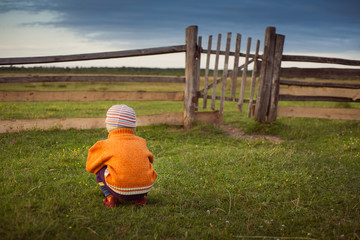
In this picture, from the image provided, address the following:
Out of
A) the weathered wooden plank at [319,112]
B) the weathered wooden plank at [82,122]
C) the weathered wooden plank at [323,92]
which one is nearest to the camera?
the weathered wooden plank at [82,122]

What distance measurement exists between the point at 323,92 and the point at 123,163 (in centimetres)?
770

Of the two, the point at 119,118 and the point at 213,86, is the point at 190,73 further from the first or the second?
the point at 119,118

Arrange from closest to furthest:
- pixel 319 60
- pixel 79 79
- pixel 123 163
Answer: pixel 123 163
pixel 79 79
pixel 319 60

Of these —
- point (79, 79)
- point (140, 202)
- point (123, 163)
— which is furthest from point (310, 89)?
point (123, 163)

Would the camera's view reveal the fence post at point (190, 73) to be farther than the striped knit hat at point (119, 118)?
Yes

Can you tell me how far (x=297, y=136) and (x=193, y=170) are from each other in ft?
13.3

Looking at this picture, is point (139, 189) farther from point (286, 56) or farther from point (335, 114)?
point (335, 114)

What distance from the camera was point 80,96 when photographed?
7172 millimetres

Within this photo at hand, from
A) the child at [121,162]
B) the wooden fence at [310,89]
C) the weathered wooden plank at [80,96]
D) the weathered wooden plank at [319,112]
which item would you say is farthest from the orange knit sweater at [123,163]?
the weathered wooden plank at [319,112]

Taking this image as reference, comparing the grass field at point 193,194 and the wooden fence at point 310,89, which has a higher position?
the wooden fence at point 310,89

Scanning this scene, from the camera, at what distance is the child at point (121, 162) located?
9.87ft

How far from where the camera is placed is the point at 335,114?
843 cm

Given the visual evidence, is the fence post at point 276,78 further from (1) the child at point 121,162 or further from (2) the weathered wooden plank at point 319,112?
(1) the child at point 121,162

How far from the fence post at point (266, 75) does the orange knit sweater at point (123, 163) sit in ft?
18.6
